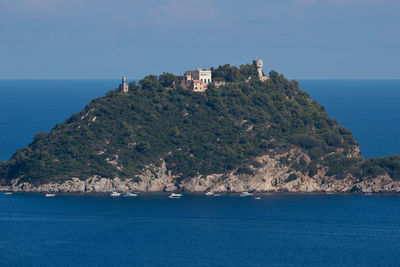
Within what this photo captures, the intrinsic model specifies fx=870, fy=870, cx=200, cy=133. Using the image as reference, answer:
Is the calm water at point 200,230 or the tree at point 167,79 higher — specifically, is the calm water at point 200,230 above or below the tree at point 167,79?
below

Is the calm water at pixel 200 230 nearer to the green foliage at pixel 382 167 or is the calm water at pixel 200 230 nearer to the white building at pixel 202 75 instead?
the green foliage at pixel 382 167

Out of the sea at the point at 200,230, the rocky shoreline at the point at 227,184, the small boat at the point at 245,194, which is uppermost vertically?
the rocky shoreline at the point at 227,184

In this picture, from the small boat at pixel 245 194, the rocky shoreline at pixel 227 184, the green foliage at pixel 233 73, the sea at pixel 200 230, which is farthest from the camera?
the green foliage at pixel 233 73

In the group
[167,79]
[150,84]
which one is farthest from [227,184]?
[167,79]

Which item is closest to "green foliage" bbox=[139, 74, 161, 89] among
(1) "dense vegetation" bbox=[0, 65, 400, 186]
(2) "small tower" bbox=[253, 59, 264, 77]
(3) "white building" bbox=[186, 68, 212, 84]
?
(1) "dense vegetation" bbox=[0, 65, 400, 186]

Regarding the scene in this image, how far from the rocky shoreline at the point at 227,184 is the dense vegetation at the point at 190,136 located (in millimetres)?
1284

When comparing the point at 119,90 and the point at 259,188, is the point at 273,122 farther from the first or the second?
the point at 119,90

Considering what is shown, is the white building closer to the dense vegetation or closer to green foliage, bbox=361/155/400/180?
the dense vegetation

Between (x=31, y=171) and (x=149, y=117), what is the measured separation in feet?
90.2

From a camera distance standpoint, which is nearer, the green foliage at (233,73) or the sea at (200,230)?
the sea at (200,230)

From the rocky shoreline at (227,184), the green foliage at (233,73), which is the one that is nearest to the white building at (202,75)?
the green foliage at (233,73)

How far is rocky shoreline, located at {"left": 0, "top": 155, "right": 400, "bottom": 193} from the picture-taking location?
501 ft

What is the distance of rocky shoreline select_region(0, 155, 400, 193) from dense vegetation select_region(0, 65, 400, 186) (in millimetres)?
1284

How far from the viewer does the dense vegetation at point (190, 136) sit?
156m
